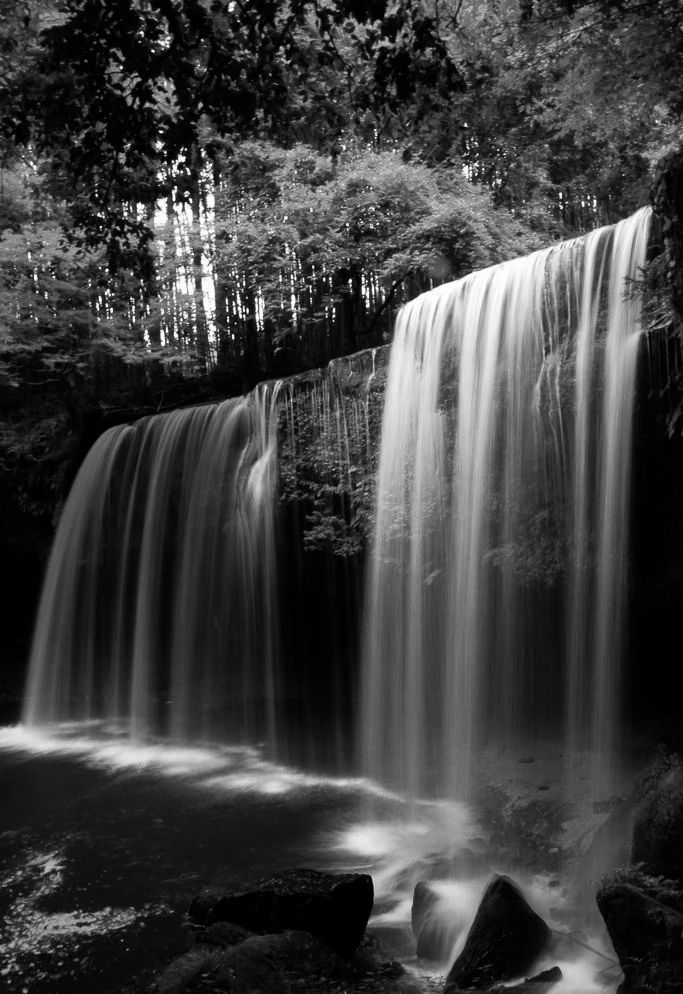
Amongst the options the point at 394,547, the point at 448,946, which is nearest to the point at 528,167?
the point at 394,547

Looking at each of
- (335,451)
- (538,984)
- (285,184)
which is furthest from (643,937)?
(285,184)

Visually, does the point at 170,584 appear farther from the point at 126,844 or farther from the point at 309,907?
the point at 309,907

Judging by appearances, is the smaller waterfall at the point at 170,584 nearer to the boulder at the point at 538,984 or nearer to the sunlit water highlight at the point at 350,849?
the sunlit water highlight at the point at 350,849

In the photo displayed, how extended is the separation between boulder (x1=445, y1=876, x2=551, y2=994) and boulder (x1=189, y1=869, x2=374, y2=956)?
808 mm

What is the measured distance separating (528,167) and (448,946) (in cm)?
1374

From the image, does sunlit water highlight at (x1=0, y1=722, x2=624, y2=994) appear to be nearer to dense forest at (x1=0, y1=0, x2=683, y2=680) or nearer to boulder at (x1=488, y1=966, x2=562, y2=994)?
boulder at (x1=488, y1=966, x2=562, y2=994)

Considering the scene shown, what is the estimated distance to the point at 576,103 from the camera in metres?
9.30

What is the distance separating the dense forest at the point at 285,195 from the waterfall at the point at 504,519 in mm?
893

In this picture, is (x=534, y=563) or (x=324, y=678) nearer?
(x=534, y=563)

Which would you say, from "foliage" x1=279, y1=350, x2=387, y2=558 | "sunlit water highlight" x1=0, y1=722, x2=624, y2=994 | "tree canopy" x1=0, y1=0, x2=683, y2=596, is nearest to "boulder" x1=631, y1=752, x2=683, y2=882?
"sunlit water highlight" x1=0, y1=722, x2=624, y2=994

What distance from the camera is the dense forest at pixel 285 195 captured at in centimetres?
486

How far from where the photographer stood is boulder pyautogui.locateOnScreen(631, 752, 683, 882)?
206 inches

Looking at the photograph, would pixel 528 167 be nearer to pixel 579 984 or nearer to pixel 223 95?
pixel 223 95

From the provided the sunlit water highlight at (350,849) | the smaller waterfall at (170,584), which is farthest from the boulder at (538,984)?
the smaller waterfall at (170,584)
